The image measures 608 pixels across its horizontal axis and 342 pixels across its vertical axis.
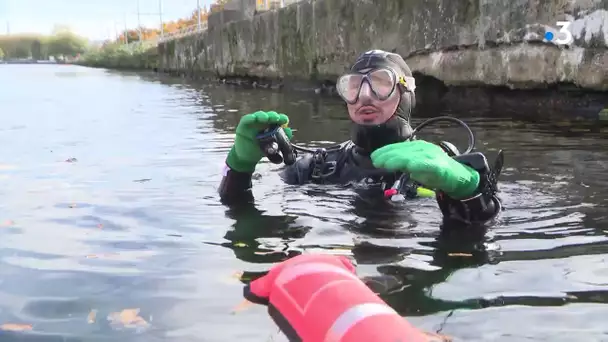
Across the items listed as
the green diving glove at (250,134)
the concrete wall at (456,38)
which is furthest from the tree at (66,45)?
the green diving glove at (250,134)

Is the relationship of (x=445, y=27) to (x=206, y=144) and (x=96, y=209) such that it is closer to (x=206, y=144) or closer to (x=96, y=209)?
(x=206, y=144)

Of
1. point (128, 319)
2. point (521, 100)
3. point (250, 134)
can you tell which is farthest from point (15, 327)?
point (521, 100)

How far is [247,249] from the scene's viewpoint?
3.48 metres

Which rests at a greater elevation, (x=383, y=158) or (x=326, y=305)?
(x=383, y=158)

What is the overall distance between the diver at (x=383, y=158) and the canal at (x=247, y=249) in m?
0.15

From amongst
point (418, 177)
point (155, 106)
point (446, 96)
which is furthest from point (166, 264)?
point (155, 106)

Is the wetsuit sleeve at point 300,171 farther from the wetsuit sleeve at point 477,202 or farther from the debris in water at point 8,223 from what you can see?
the debris in water at point 8,223

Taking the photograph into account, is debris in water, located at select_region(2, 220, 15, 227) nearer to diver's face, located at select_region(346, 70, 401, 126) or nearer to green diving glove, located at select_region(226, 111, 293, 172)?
green diving glove, located at select_region(226, 111, 293, 172)

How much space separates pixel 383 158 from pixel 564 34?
269 inches

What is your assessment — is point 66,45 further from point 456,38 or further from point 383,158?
point 383,158

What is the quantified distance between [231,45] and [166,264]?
69.4 ft

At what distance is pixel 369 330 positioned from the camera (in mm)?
1873

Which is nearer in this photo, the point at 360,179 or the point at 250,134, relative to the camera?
the point at 250,134

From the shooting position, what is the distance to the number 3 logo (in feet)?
28.8
